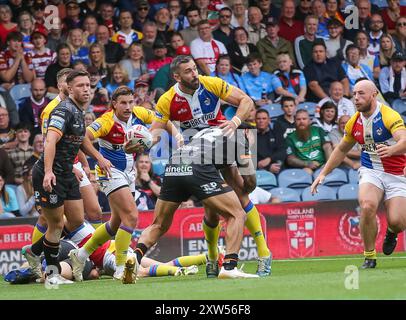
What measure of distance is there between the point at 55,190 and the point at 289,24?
35.4ft

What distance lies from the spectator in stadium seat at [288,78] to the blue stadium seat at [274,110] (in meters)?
0.53

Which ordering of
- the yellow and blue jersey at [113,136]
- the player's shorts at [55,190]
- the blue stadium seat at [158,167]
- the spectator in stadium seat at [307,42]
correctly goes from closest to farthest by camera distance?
the player's shorts at [55,190] → the yellow and blue jersey at [113,136] → the blue stadium seat at [158,167] → the spectator in stadium seat at [307,42]

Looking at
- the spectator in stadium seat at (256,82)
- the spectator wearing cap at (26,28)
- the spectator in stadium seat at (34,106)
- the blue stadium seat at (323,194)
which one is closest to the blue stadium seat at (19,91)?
the spectator in stadium seat at (34,106)

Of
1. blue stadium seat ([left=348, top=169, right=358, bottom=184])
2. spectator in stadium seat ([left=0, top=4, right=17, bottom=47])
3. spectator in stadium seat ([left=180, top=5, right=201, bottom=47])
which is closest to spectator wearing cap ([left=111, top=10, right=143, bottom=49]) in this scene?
spectator in stadium seat ([left=180, top=5, right=201, bottom=47])

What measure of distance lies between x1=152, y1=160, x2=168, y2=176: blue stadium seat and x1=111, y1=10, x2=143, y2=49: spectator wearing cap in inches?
115

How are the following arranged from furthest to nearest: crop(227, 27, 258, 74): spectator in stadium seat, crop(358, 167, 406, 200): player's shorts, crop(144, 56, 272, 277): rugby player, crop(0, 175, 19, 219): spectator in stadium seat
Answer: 1. crop(227, 27, 258, 74): spectator in stadium seat
2. crop(0, 175, 19, 219): spectator in stadium seat
3. crop(358, 167, 406, 200): player's shorts
4. crop(144, 56, 272, 277): rugby player

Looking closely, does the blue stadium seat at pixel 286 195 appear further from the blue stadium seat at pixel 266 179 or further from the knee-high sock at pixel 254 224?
the knee-high sock at pixel 254 224

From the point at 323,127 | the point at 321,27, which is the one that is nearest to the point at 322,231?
the point at 323,127

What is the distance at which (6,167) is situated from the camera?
1708 centimetres

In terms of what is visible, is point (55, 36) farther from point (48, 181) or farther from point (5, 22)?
point (48, 181)

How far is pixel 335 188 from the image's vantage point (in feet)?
60.7

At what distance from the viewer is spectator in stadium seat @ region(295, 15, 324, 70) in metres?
20.5

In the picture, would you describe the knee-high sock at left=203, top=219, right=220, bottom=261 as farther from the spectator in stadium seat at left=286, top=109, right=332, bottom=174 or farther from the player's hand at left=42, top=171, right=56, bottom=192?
the spectator in stadium seat at left=286, top=109, right=332, bottom=174

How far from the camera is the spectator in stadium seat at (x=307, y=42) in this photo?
67.4 ft
